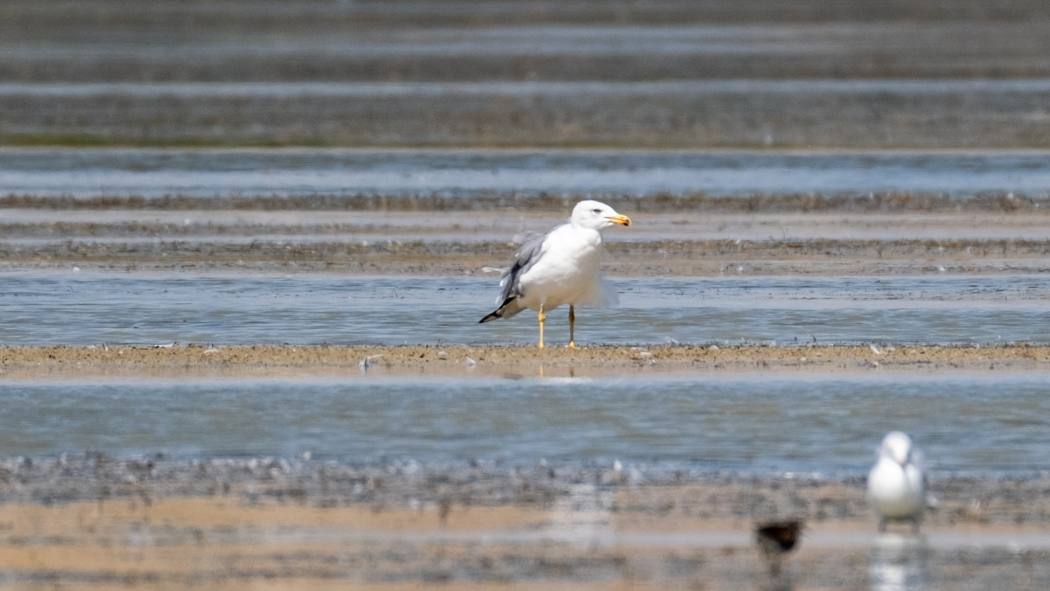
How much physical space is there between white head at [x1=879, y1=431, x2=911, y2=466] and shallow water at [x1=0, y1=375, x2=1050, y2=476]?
4.75 ft

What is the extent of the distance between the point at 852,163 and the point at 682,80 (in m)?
13.2

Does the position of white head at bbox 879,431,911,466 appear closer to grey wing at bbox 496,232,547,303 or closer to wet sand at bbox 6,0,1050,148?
grey wing at bbox 496,232,547,303

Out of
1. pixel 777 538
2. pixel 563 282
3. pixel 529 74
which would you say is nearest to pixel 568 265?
pixel 563 282

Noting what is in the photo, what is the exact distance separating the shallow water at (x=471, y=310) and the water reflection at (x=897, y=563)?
5691mm

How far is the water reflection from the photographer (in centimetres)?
793

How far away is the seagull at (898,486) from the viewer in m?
8.58

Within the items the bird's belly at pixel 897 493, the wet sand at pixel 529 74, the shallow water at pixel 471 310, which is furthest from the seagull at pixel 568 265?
the wet sand at pixel 529 74

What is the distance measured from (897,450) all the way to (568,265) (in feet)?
16.8

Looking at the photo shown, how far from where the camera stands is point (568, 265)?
13.5m

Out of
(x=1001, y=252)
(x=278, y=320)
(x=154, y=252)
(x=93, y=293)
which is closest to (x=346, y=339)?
(x=278, y=320)

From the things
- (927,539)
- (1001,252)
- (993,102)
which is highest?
(993,102)

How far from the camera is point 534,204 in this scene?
902 inches

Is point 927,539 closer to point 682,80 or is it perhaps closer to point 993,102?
point 993,102

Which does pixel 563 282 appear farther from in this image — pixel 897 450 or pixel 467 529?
pixel 897 450
